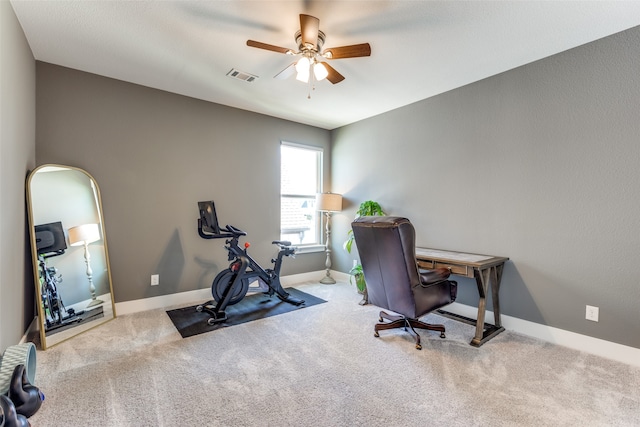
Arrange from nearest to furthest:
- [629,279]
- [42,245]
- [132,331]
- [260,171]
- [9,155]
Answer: [9,155]
[629,279]
[42,245]
[132,331]
[260,171]

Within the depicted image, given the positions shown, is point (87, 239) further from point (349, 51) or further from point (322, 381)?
point (349, 51)

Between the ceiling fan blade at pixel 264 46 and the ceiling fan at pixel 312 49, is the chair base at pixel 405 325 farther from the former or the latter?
the ceiling fan blade at pixel 264 46

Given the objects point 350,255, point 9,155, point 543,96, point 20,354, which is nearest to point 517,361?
point 543,96

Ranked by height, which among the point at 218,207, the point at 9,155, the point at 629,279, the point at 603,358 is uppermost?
the point at 9,155

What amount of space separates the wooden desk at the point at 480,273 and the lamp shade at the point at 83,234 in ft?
11.0

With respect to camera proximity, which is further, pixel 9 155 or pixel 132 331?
pixel 132 331

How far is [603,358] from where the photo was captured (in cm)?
239

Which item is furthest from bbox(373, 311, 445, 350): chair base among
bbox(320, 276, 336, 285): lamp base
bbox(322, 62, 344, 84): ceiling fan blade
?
bbox(322, 62, 344, 84): ceiling fan blade

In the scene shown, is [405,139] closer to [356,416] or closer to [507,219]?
[507,219]

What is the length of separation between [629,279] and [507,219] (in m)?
0.97

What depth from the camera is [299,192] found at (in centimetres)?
486

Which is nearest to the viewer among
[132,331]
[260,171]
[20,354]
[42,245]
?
[20,354]

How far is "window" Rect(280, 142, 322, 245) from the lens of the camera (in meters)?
4.70

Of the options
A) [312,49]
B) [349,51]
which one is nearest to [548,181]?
[349,51]
